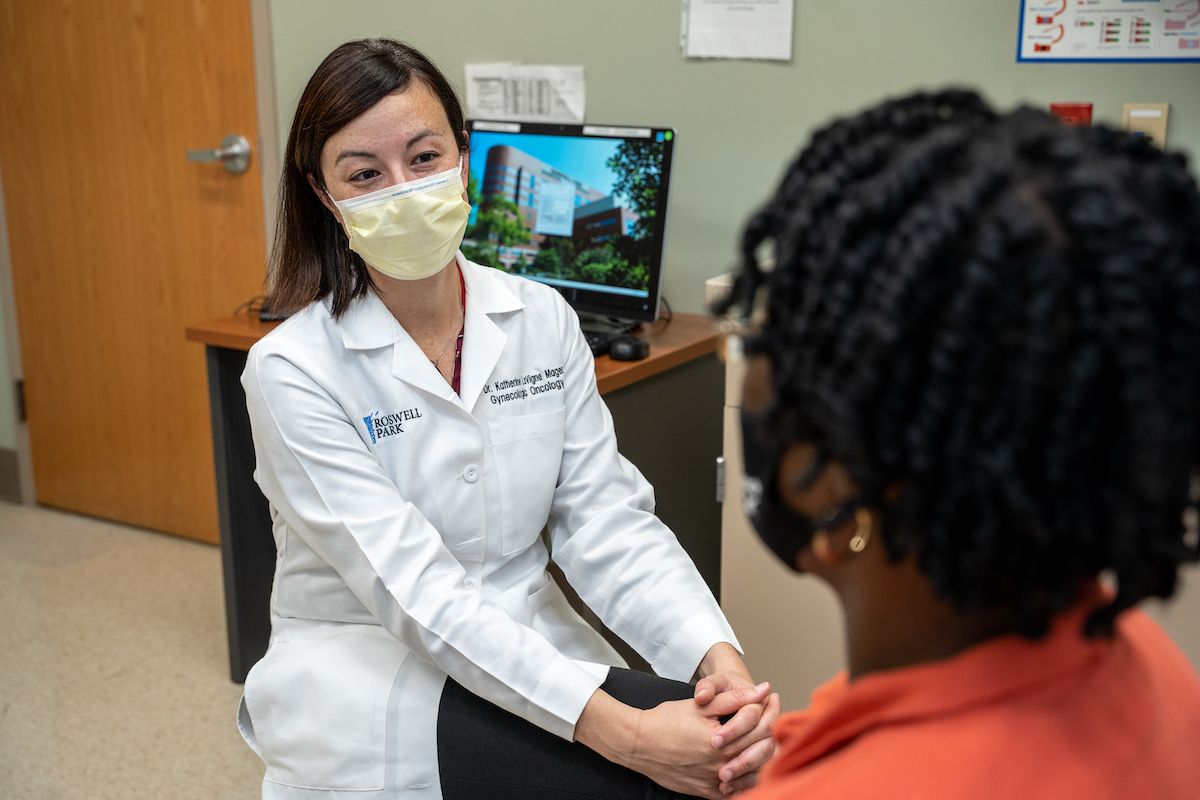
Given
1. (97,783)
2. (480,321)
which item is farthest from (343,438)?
(97,783)

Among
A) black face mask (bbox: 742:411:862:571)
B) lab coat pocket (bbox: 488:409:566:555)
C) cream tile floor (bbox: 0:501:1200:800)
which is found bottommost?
cream tile floor (bbox: 0:501:1200:800)

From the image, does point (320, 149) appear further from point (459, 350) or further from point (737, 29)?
point (737, 29)

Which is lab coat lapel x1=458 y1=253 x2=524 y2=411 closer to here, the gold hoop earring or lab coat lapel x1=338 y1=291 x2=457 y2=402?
lab coat lapel x1=338 y1=291 x2=457 y2=402

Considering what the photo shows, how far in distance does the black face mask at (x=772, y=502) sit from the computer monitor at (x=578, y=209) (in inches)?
54.4

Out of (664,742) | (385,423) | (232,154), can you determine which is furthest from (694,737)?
(232,154)

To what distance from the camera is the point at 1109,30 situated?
73.2 inches

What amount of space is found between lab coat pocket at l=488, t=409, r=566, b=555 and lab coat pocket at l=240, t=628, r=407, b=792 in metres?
0.20

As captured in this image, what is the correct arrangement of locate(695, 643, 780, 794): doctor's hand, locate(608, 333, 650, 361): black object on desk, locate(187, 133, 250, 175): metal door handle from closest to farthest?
locate(695, 643, 780, 794): doctor's hand, locate(608, 333, 650, 361): black object on desk, locate(187, 133, 250, 175): metal door handle

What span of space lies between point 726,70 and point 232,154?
1232 mm

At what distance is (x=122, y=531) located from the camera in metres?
3.14

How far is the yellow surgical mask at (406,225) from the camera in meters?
1.37

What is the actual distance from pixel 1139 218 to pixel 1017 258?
0.06 meters

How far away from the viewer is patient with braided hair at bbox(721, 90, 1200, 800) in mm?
504

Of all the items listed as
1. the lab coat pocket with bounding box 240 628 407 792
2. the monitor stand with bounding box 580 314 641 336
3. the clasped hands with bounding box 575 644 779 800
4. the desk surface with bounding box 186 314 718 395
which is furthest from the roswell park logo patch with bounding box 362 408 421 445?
the monitor stand with bounding box 580 314 641 336
